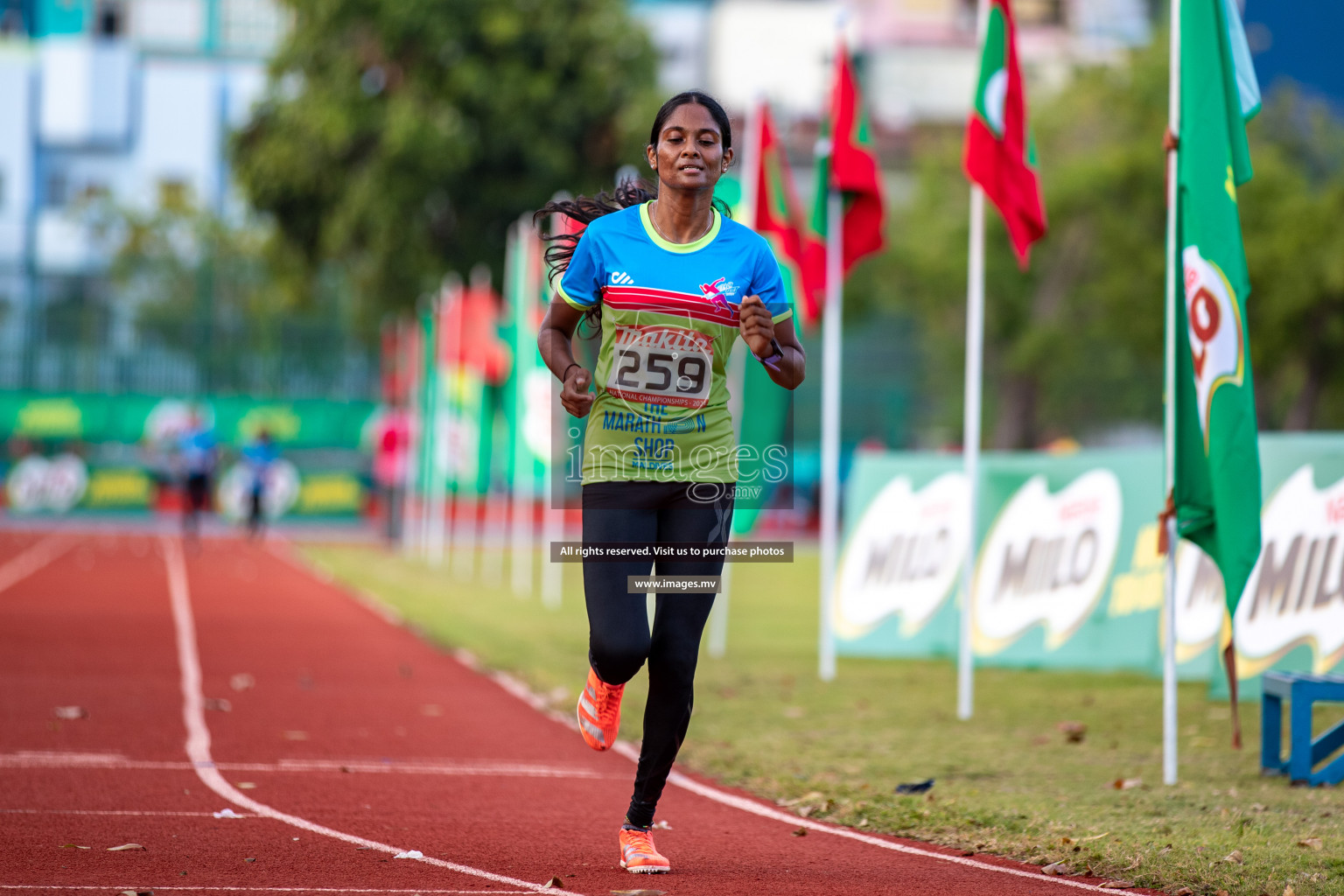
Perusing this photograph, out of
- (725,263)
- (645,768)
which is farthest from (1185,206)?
(645,768)

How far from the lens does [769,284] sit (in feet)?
19.6

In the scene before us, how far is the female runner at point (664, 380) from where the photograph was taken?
5.84 m

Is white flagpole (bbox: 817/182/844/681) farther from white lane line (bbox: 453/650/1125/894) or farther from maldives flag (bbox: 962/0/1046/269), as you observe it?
white lane line (bbox: 453/650/1125/894)

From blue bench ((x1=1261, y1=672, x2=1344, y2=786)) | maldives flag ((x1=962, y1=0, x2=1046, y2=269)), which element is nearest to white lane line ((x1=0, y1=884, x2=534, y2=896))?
blue bench ((x1=1261, y1=672, x2=1344, y2=786))

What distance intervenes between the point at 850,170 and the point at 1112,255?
27870 millimetres

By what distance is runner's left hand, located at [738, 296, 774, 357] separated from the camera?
18.4 ft

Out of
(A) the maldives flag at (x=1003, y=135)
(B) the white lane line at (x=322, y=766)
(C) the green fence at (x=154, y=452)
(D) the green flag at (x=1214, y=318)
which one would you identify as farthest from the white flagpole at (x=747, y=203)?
(C) the green fence at (x=154, y=452)

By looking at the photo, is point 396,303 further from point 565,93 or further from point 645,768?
point 645,768

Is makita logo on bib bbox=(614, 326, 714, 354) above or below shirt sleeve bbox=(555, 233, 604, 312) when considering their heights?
below

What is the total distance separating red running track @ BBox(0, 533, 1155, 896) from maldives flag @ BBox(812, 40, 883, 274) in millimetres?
4021

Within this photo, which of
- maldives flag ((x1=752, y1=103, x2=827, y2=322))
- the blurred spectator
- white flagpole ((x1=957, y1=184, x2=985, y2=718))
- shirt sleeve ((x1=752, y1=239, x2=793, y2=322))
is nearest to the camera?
shirt sleeve ((x1=752, y1=239, x2=793, y2=322))

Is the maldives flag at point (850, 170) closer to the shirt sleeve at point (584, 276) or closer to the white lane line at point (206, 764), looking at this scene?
the white lane line at point (206, 764)

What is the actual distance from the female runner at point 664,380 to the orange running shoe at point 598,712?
0.05ft

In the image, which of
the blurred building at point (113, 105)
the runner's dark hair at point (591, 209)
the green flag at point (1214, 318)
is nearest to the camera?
the runner's dark hair at point (591, 209)
